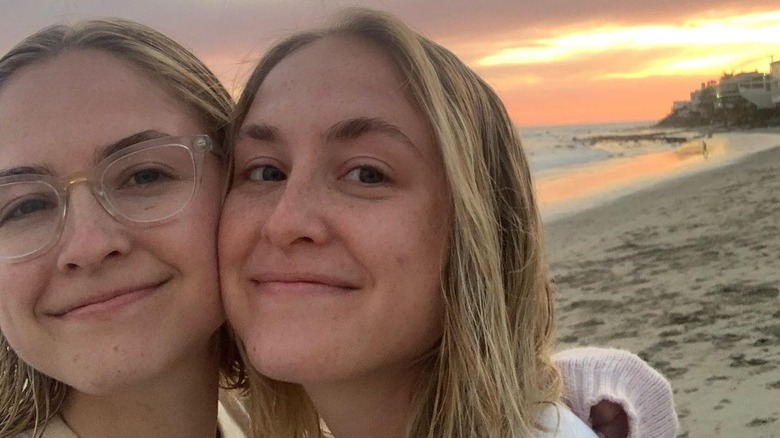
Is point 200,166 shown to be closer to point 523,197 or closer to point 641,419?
point 523,197

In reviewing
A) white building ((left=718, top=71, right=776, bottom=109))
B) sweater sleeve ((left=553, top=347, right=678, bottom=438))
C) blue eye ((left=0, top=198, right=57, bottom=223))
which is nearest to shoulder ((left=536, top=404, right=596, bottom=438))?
sweater sleeve ((left=553, top=347, right=678, bottom=438))

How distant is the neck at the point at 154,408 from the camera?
5.81ft

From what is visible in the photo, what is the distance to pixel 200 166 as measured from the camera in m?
1.75

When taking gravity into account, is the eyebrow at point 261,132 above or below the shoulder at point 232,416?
above

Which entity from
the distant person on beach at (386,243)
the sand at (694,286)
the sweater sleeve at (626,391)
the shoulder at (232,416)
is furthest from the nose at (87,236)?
the sand at (694,286)

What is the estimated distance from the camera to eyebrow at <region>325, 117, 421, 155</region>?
5.07ft

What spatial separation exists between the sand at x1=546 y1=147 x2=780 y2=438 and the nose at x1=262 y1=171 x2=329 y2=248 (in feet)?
10.8

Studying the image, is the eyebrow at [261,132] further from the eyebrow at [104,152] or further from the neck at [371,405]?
the neck at [371,405]

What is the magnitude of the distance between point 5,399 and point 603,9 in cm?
728

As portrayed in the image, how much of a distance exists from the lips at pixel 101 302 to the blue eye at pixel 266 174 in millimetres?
356

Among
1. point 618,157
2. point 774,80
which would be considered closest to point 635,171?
point 618,157

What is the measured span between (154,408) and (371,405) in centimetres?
56

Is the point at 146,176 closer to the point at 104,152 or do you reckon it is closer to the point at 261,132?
the point at 104,152

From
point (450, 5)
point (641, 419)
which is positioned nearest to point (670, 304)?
point (450, 5)
